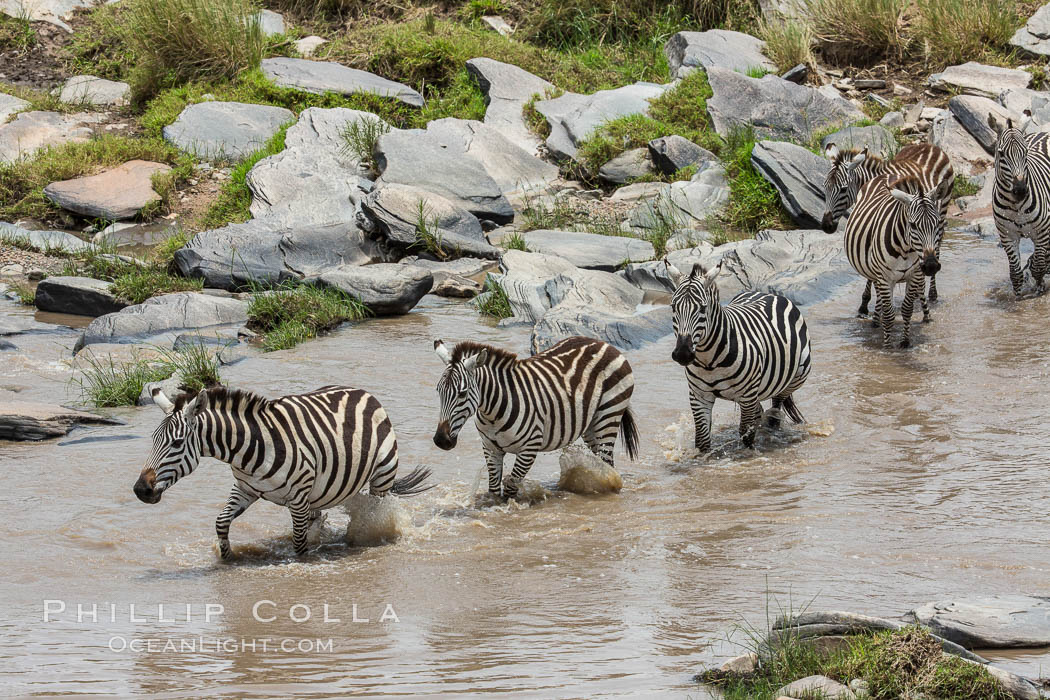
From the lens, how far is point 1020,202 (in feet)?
37.3

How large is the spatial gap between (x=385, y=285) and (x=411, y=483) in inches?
193

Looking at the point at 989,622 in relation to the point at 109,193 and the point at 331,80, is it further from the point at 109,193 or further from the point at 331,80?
the point at 331,80

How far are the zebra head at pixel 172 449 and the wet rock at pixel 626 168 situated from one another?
10639 millimetres

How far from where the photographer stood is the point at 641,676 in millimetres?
4508

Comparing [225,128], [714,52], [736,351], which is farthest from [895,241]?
[225,128]

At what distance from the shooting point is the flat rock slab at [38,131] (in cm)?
1620

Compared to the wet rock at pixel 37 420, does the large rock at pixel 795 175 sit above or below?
above

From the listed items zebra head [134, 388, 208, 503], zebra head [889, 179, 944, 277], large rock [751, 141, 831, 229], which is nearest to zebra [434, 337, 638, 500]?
zebra head [134, 388, 208, 503]

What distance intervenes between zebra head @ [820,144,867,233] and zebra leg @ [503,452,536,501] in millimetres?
6130

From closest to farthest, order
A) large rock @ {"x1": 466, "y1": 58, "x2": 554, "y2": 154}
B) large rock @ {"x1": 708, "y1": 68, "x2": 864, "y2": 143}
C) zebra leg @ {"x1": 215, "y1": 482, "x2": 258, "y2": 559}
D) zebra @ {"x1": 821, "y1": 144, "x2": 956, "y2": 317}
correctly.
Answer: zebra leg @ {"x1": 215, "y1": 482, "x2": 258, "y2": 559}
zebra @ {"x1": 821, "y1": 144, "x2": 956, "y2": 317}
large rock @ {"x1": 708, "y1": 68, "x2": 864, "y2": 143}
large rock @ {"x1": 466, "y1": 58, "x2": 554, "y2": 154}

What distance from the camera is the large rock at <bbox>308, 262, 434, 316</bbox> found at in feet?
38.5

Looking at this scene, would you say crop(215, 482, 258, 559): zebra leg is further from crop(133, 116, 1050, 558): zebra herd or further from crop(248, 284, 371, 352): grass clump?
crop(248, 284, 371, 352): grass clump

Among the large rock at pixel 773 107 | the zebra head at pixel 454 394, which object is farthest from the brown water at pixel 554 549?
the large rock at pixel 773 107

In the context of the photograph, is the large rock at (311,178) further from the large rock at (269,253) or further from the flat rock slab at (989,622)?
the flat rock slab at (989,622)
